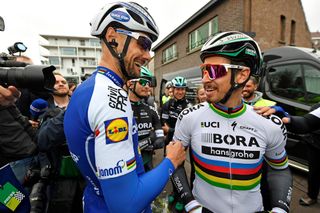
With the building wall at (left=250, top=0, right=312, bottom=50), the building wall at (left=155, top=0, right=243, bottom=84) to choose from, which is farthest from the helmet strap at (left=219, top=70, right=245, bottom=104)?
the building wall at (left=250, top=0, right=312, bottom=50)

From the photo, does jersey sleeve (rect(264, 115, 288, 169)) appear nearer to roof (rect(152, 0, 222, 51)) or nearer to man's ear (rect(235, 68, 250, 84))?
man's ear (rect(235, 68, 250, 84))

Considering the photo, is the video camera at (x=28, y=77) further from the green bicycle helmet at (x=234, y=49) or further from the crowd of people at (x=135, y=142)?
the green bicycle helmet at (x=234, y=49)

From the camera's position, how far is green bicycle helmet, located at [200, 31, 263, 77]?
1.61 m

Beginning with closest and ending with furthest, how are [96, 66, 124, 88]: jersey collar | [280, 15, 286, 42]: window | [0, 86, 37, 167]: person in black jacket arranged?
[96, 66, 124, 88]: jersey collar, [0, 86, 37, 167]: person in black jacket, [280, 15, 286, 42]: window

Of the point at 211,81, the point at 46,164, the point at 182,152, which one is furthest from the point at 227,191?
the point at 46,164

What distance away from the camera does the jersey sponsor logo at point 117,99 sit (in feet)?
3.30

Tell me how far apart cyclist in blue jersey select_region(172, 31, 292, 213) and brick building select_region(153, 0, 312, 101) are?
9.39 m

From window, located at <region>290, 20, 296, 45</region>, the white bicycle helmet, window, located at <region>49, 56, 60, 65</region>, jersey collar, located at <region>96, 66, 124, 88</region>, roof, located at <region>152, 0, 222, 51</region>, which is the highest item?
window, located at <region>49, 56, 60, 65</region>

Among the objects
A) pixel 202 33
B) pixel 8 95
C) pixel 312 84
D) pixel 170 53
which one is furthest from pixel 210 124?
pixel 170 53

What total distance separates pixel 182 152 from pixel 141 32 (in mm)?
865

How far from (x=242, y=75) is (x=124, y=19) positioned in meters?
1.08

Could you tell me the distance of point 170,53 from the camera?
23.1 metres

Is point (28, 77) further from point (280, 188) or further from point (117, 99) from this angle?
point (280, 188)

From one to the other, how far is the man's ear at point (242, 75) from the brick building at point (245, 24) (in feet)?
30.7
